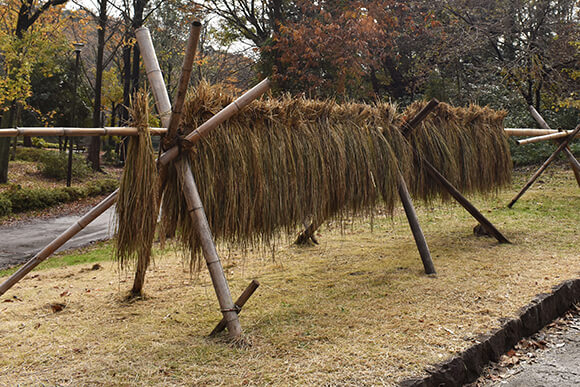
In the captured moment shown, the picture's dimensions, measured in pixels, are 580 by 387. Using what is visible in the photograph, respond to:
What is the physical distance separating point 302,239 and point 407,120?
253 centimetres

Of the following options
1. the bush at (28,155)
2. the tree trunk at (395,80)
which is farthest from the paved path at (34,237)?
the tree trunk at (395,80)

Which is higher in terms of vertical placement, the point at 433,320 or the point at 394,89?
the point at 394,89

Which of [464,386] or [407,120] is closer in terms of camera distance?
[464,386]

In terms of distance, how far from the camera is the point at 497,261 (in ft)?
19.2

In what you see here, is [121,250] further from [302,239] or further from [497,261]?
[497,261]

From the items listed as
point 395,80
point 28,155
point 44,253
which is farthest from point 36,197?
point 395,80

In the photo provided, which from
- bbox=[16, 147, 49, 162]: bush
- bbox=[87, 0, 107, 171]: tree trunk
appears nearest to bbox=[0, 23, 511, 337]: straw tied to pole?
bbox=[87, 0, 107, 171]: tree trunk

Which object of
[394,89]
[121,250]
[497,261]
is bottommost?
[497,261]

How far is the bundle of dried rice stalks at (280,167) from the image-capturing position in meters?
4.04

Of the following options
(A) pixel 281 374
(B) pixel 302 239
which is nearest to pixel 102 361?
(A) pixel 281 374

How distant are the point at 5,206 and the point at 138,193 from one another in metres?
10.4

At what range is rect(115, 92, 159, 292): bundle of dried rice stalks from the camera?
369cm

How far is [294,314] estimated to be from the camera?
14.6ft

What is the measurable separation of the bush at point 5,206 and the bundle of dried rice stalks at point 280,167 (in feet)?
33.1
